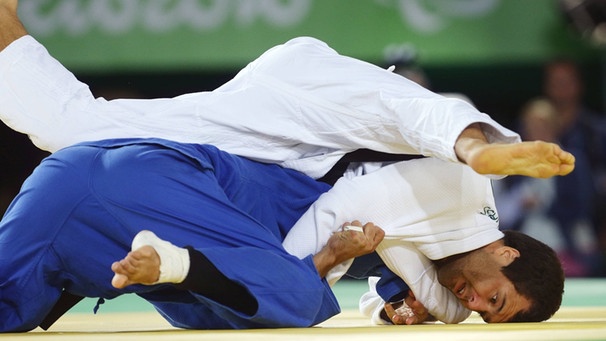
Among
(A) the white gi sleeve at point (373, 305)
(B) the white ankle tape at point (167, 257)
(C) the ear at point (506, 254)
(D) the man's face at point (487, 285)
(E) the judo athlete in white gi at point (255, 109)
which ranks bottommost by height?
(A) the white gi sleeve at point (373, 305)

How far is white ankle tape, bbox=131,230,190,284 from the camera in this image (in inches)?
108

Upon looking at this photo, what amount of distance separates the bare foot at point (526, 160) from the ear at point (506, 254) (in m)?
0.53

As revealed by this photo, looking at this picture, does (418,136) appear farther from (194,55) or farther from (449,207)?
(194,55)

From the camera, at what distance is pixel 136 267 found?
2.66 meters

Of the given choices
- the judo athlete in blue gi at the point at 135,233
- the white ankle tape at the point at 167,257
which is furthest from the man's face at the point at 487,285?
the white ankle tape at the point at 167,257

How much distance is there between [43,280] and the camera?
3.10m

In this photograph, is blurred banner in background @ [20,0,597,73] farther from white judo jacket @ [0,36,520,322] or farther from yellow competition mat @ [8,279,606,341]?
white judo jacket @ [0,36,520,322]

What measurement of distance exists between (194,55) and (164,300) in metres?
5.05

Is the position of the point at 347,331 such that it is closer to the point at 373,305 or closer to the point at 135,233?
the point at 135,233

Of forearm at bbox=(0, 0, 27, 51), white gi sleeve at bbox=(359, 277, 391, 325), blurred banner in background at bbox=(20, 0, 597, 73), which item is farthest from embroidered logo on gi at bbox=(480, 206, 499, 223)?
blurred banner in background at bbox=(20, 0, 597, 73)

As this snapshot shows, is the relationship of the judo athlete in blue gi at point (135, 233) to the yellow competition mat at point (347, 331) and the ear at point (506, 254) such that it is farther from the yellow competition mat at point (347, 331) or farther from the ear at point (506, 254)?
the ear at point (506, 254)

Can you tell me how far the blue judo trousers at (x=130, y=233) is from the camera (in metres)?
2.98

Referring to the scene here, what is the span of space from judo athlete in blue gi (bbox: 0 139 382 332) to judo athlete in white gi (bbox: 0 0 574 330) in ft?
0.61

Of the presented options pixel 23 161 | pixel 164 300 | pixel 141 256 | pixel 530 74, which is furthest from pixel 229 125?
pixel 530 74
